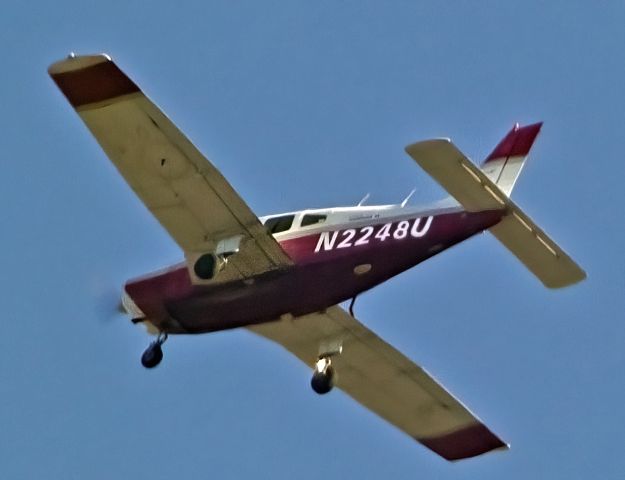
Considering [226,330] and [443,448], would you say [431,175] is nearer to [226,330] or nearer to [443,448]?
[226,330]

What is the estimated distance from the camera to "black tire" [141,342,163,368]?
29.8 metres

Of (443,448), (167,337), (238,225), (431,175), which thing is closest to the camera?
(431,175)

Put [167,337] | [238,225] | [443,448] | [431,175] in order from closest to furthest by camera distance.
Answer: [431,175]
[238,225]
[167,337]
[443,448]

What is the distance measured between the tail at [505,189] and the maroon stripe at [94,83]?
4.06m

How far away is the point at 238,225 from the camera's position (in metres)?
28.1

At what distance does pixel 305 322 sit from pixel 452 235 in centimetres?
352

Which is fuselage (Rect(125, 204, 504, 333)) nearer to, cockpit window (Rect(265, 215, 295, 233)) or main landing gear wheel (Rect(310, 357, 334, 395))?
cockpit window (Rect(265, 215, 295, 233))

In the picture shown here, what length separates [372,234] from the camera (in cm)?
2786

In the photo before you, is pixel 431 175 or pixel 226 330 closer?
pixel 431 175

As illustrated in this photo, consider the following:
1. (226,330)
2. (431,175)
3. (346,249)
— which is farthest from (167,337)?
(431,175)

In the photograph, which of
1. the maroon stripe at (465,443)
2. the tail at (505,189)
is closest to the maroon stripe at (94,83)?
the tail at (505,189)

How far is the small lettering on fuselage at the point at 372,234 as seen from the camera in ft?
90.4

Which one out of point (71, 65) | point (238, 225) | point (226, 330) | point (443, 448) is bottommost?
point (443, 448)

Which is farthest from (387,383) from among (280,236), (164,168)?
(164,168)
